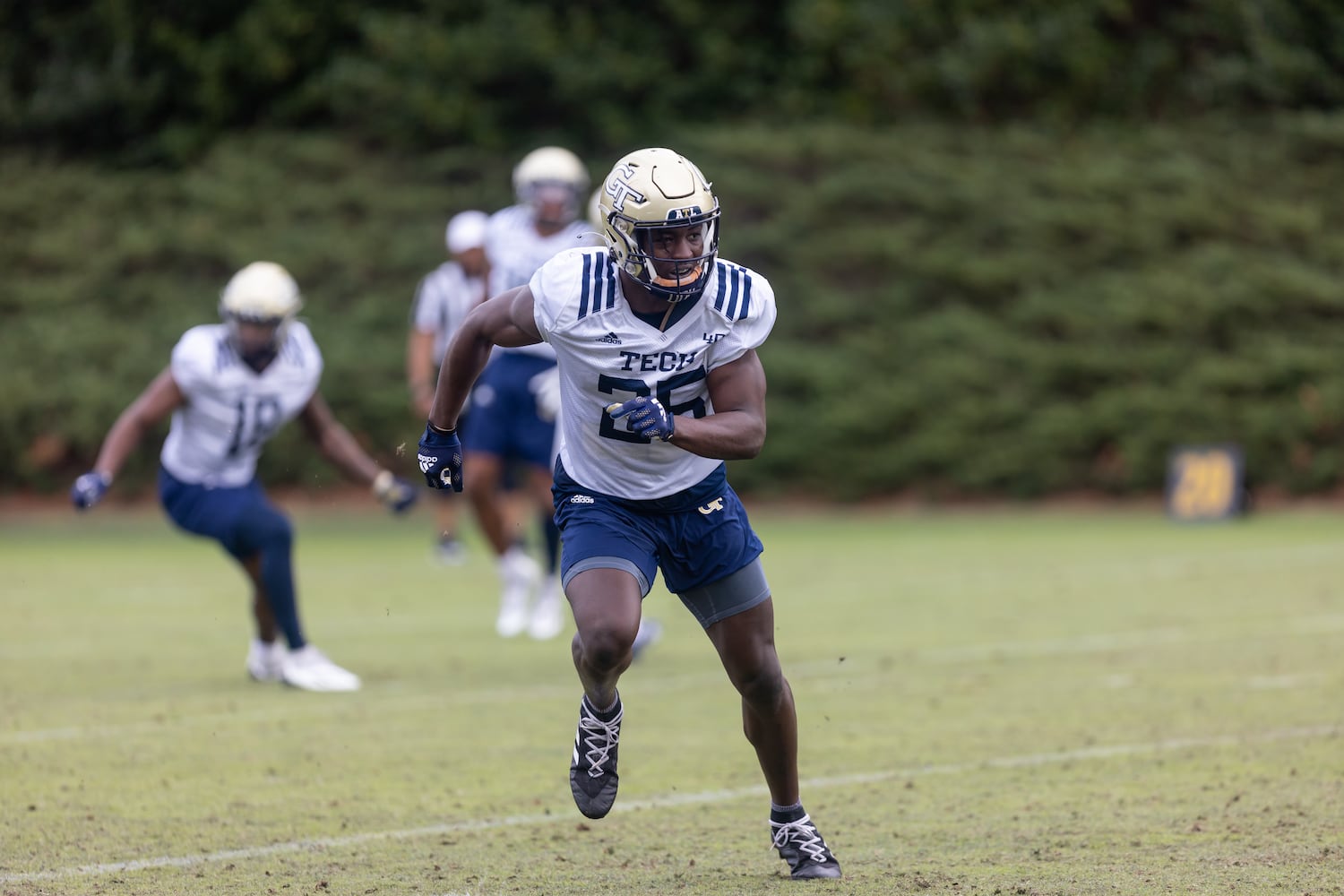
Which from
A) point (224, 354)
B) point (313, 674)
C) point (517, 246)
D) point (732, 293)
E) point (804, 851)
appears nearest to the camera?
point (804, 851)

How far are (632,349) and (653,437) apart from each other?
0.37 meters

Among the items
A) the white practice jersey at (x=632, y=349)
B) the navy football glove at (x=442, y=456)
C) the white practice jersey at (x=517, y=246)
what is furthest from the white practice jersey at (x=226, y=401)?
the white practice jersey at (x=632, y=349)

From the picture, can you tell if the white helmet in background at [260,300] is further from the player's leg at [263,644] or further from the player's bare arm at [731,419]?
the player's bare arm at [731,419]

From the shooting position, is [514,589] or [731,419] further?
[514,589]

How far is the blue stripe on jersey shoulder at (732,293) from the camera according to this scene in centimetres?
512

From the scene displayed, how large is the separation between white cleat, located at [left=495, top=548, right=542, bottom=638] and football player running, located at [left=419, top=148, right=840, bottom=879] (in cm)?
499

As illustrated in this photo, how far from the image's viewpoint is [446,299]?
12539 millimetres

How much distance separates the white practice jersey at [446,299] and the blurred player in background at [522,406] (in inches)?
62.7

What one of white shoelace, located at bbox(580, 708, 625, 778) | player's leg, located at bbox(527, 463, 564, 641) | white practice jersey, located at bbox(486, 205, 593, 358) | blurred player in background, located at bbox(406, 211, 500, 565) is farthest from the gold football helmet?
blurred player in background, located at bbox(406, 211, 500, 565)

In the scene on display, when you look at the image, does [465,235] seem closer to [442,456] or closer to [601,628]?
[442,456]

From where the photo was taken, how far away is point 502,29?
74.3 feet

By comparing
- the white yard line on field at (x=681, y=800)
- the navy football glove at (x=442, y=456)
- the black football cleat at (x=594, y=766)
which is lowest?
the white yard line on field at (x=681, y=800)

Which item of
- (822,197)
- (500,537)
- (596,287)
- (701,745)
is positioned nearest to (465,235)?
(500,537)

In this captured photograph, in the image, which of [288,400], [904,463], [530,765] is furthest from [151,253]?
[530,765]
